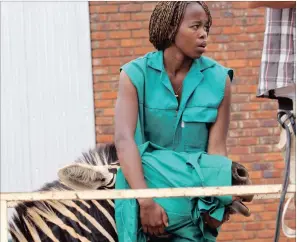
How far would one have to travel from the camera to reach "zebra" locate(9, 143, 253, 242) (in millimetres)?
4676

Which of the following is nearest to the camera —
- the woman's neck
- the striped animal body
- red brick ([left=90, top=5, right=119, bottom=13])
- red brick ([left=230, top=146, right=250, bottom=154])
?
the woman's neck

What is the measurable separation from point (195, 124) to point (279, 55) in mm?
485

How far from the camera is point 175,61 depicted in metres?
4.58

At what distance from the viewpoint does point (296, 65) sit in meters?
4.19

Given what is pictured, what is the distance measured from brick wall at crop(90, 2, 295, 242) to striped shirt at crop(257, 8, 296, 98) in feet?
14.7

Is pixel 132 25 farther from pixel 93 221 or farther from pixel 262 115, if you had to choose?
pixel 93 221

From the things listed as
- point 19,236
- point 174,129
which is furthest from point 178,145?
point 19,236

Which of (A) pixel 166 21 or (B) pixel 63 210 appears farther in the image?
(B) pixel 63 210

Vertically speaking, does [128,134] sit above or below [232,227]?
above

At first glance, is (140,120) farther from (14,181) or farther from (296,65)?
(14,181)

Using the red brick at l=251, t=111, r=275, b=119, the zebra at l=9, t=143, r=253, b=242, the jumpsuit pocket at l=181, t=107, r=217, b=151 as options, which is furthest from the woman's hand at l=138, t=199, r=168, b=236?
the red brick at l=251, t=111, r=275, b=119

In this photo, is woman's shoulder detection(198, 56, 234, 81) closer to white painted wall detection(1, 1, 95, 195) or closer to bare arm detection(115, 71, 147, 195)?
bare arm detection(115, 71, 147, 195)

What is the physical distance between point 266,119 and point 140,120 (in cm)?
469

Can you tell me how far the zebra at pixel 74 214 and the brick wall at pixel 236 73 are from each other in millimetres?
3931
